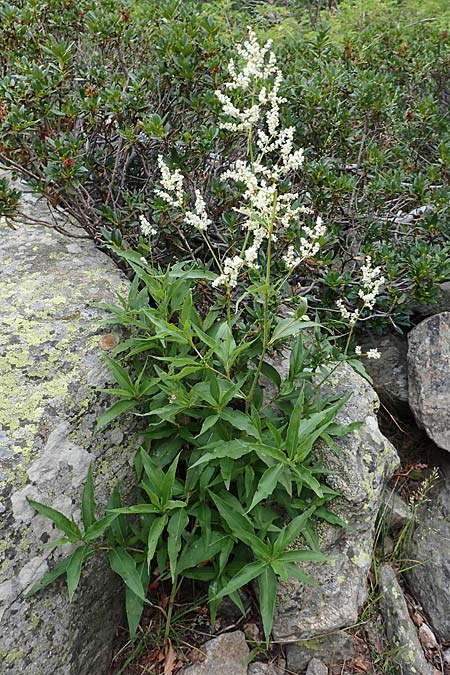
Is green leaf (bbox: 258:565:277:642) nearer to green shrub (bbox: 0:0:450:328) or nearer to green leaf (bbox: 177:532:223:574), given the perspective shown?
green leaf (bbox: 177:532:223:574)

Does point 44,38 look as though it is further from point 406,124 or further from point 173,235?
point 406,124

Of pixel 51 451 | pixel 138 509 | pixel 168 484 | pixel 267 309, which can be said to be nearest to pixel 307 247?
pixel 267 309

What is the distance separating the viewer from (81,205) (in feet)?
13.1

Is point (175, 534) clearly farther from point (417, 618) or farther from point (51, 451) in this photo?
point (417, 618)

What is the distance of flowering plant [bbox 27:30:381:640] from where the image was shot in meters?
2.79

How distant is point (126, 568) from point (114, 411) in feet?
2.52

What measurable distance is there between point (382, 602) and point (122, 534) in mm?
1737

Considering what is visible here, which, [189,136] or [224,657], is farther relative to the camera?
[189,136]

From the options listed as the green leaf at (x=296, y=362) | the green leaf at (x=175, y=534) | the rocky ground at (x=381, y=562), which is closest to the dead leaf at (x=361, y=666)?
the rocky ground at (x=381, y=562)

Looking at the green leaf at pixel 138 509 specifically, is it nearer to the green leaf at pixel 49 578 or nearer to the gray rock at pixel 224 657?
the green leaf at pixel 49 578

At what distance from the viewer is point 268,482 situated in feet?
9.10

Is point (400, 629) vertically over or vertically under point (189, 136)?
under

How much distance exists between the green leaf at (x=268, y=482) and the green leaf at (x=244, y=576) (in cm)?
28

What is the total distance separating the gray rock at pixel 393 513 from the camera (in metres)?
4.05
